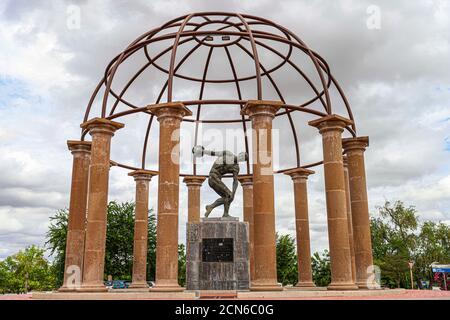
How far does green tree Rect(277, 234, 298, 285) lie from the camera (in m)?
54.3

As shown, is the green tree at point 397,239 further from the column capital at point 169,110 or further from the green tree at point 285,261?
the column capital at point 169,110

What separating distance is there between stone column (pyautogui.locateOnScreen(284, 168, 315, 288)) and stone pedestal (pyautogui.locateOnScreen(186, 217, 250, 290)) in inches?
353

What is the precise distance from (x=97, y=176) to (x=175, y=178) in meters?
4.55

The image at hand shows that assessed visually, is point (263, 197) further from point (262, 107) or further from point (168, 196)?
point (168, 196)

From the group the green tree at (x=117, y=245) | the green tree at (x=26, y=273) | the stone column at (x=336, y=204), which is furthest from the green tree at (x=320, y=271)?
the green tree at (x=26, y=273)

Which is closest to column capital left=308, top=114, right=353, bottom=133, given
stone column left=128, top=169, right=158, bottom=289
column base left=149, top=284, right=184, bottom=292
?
column base left=149, top=284, right=184, bottom=292

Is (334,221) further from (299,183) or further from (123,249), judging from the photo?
(123,249)

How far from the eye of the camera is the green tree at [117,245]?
157ft

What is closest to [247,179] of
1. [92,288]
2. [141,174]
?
[141,174]

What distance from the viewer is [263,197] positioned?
757 inches

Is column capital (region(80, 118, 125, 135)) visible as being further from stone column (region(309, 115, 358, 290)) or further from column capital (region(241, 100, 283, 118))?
stone column (region(309, 115, 358, 290))

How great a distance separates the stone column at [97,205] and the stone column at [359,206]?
13740 mm

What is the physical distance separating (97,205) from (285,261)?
1523 inches
